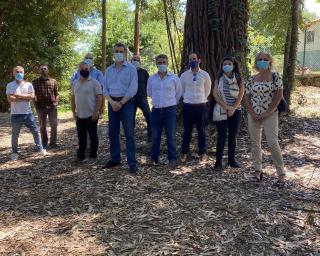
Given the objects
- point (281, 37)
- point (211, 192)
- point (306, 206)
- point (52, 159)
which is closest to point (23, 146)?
point (52, 159)

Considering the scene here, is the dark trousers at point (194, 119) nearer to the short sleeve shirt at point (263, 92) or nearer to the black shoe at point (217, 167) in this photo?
the black shoe at point (217, 167)

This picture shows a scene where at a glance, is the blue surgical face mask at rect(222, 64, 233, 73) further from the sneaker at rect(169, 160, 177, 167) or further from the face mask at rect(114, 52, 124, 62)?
the sneaker at rect(169, 160, 177, 167)

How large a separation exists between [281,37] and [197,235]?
11522 mm

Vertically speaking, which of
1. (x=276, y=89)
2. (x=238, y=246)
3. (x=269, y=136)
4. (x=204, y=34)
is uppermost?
(x=204, y=34)

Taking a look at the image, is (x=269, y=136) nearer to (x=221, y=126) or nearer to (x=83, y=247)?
(x=221, y=126)

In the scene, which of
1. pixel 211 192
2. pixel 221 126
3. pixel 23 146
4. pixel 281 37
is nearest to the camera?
pixel 211 192

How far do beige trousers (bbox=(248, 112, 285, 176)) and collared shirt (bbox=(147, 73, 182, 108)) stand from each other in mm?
1319

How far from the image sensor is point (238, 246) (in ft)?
12.4

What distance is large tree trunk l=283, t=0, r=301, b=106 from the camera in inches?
397

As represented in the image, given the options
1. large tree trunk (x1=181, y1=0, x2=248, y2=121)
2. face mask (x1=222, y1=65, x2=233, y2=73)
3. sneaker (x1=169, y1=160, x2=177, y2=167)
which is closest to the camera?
face mask (x1=222, y1=65, x2=233, y2=73)

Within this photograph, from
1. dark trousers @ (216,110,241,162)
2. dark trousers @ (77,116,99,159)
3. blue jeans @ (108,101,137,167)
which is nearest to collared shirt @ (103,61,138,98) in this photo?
blue jeans @ (108,101,137,167)

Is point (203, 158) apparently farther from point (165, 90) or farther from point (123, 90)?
point (123, 90)

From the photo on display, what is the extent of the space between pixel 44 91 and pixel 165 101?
287 centimetres

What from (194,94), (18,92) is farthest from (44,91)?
(194,94)
